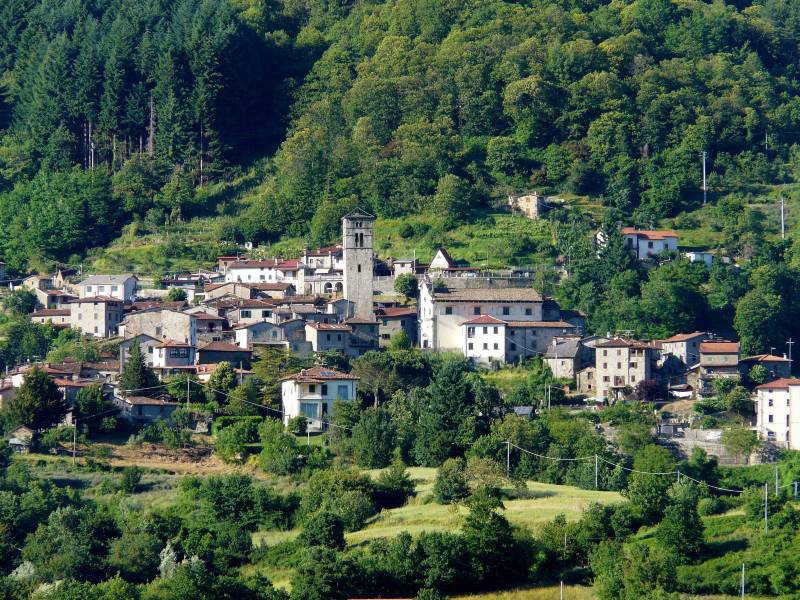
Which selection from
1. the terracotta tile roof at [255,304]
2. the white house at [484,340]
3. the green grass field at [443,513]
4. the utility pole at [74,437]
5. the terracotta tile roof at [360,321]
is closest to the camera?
the green grass field at [443,513]

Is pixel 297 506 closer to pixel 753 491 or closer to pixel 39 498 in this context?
pixel 39 498

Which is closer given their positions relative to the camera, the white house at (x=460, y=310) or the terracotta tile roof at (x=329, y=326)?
the terracotta tile roof at (x=329, y=326)

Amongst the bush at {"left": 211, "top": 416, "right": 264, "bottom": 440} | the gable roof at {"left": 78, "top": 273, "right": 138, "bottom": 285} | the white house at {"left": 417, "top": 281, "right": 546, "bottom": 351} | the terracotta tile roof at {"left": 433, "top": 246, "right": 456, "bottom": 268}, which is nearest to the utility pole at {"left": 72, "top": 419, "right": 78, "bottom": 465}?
the bush at {"left": 211, "top": 416, "right": 264, "bottom": 440}

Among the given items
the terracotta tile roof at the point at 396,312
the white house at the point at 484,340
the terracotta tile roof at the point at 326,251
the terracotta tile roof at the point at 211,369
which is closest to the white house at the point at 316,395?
the terracotta tile roof at the point at 211,369

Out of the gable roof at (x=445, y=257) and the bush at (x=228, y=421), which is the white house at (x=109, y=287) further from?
the bush at (x=228, y=421)

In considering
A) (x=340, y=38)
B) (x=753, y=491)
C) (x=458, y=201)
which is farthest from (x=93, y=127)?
(x=753, y=491)

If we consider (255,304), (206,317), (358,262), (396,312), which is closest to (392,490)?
(206,317)

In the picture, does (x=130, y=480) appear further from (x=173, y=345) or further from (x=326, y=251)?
(x=326, y=251)
